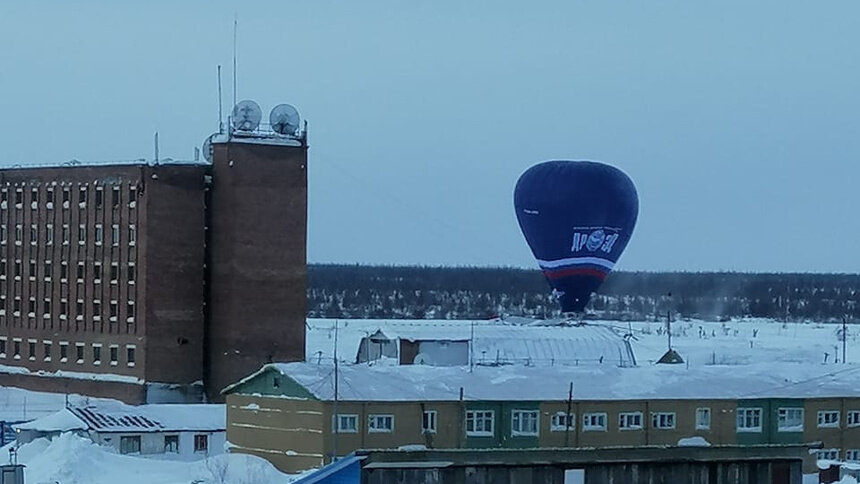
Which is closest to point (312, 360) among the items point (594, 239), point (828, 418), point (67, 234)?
point (67, 234)

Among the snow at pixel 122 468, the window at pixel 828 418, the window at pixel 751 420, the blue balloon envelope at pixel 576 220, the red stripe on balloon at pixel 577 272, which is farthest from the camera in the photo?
the red stripe on balloon at pixel 577 272

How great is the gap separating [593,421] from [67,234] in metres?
33.8

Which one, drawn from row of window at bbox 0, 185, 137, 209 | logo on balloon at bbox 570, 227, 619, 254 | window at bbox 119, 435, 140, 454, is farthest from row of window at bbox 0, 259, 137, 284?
logo on balloon at bbox 570, 227, 619, 254

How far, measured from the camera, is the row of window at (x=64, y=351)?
2896 inches

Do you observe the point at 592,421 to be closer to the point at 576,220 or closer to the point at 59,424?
the point at 59,424

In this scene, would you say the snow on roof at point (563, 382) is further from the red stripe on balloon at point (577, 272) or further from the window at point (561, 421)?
the red stripe on balloon at point (577, 272)

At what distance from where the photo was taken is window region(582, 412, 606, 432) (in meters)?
51.1

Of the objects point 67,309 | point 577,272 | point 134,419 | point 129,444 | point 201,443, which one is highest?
point 577,272

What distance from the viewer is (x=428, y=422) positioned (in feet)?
162

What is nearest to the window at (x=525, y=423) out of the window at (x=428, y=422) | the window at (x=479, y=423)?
the window at (x=479, y=423)

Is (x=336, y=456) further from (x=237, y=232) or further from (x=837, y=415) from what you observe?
Result: (x=237, y=232)

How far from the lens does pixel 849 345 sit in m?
122

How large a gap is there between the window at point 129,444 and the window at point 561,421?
13874mm

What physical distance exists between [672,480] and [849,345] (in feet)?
325
